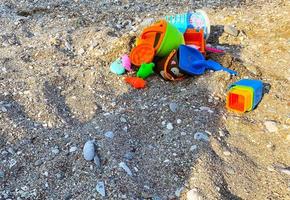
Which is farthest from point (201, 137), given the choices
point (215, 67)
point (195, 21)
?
point (195, 21)

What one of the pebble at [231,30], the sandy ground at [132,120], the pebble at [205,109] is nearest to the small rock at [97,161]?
the sandy ground at [132,120]

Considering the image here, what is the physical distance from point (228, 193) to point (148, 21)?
219 cm

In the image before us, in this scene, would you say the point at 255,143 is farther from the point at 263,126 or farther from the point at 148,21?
the point at 148,21

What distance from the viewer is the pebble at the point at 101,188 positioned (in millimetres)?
2264

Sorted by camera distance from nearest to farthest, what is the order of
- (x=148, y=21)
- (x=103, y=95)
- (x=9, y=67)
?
(x=103, y=95) → (x=9, y=67) → (x=148, y=21)

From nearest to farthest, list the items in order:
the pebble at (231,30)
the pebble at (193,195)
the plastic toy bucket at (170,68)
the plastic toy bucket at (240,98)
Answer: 1. the pebble at (193,195)
2. the plastic toy bucket at (240,98)
3. the plastic toy bucket at (170,68)
4. the pebble at (231,30)

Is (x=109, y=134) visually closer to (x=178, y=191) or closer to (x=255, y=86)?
(x=178, y=191)

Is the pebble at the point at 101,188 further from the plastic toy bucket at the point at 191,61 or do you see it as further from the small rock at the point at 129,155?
the plastic toy bucket at the point at 191,61

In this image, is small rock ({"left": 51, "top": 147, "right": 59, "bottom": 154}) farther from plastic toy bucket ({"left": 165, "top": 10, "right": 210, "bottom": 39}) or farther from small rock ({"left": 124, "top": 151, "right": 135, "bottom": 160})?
plastic toy bucket ({"left": 165, "top": 10, "right": 210, "bottom": 39})

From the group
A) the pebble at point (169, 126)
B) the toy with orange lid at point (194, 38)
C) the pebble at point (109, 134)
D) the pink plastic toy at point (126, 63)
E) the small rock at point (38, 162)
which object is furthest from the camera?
the toy with orange lid at point (194, 38)

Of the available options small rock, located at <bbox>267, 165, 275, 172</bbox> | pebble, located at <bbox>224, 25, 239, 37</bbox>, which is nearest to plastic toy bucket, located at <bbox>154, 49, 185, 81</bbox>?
pebble, located at <bbox>224, 25, 239, 37</bbox>

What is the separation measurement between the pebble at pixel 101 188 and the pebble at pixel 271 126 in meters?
1.07

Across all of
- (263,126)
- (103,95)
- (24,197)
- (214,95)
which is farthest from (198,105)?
(24,197)

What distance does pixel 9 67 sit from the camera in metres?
3.38
